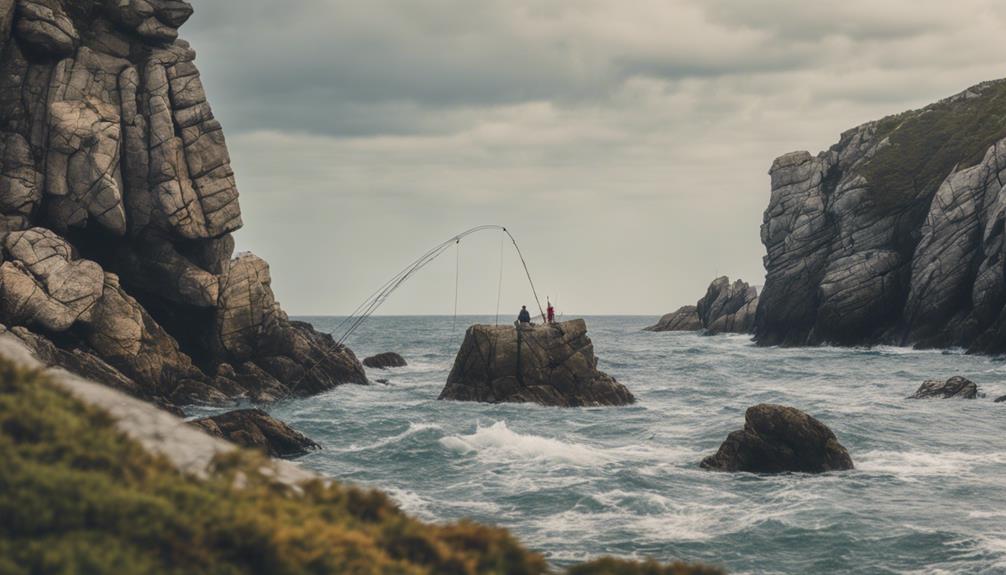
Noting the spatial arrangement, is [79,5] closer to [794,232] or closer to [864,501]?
[864,501]

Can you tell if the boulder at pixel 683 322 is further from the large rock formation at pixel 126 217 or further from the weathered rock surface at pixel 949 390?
the large rock formation at pixel 126 217

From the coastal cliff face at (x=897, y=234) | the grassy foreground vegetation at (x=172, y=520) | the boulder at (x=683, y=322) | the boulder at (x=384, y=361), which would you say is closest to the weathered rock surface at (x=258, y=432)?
the grassy foreground vegetation at (x=172, y=520)

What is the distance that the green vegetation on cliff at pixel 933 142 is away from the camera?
9738cm

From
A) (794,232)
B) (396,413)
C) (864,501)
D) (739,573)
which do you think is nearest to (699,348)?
(794,232)

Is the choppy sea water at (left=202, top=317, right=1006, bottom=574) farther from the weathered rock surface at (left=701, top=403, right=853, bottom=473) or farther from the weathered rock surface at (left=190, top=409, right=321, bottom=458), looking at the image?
the weathered rock surface at (left=190, top=409, right=321, bottom=458)

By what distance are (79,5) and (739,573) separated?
160ft

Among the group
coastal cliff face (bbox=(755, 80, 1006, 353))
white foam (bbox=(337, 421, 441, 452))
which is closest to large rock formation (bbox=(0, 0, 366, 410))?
white foam (bbox=(337, 421, 441, 452))

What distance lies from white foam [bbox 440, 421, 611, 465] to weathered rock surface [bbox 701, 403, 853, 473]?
5.51 meters

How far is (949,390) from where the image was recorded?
177ft

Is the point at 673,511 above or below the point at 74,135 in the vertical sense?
below

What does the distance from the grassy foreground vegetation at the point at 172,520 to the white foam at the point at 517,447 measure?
2626cm

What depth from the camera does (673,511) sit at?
29.4 metres

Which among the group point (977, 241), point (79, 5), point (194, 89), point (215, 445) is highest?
point (79, 5)

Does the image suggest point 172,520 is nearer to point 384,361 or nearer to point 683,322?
point 384,361
